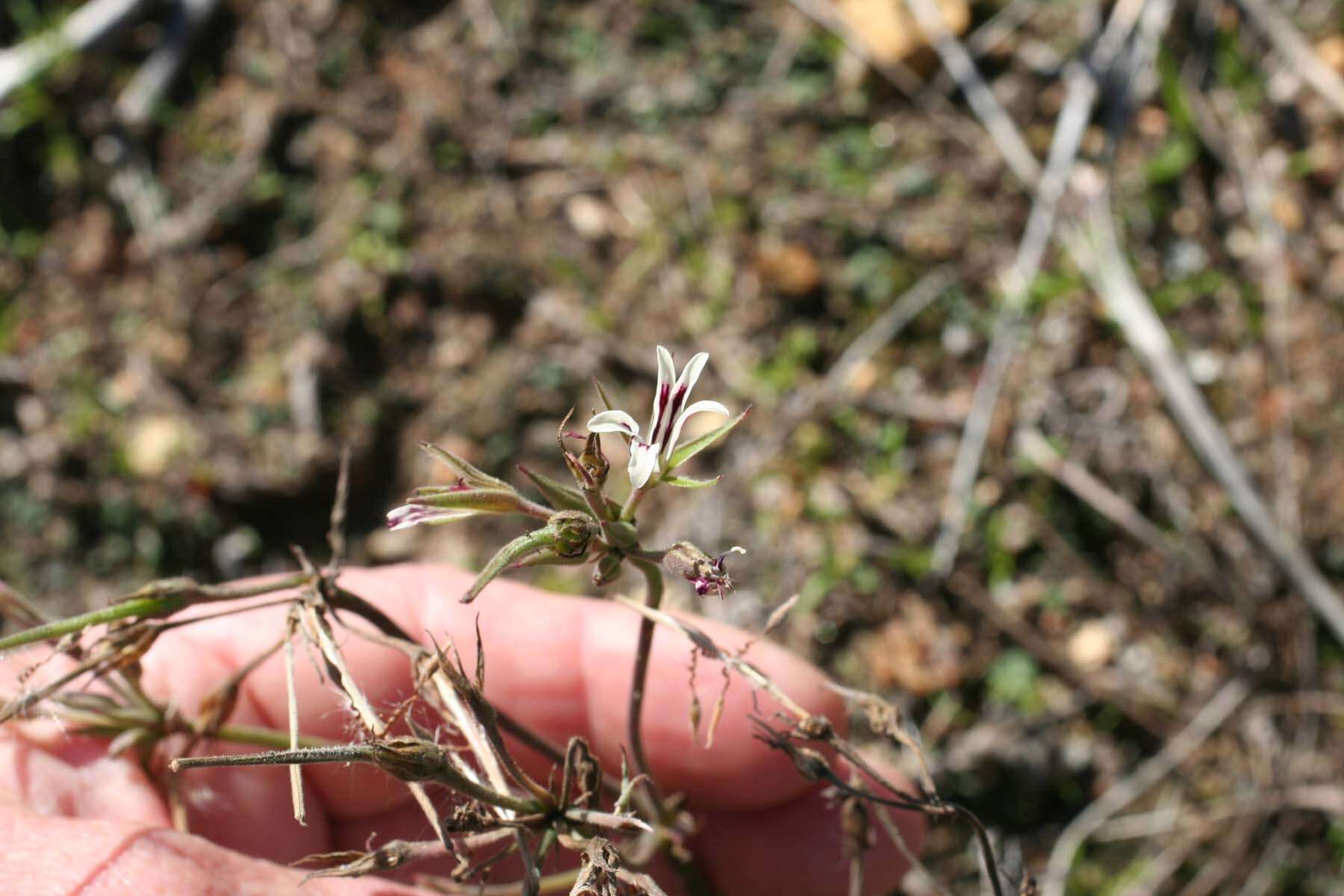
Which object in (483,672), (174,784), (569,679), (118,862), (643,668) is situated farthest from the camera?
(569,679)

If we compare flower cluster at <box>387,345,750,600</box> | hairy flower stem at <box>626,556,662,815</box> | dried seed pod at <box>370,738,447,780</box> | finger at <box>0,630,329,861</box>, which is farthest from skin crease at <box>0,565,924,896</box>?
flower cluster at <box>387,345,750,600</box>

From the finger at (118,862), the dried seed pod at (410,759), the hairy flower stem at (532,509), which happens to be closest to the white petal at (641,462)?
the hairy flower stem at (532,509)

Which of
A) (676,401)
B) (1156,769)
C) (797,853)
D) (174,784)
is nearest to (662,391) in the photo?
(676,401)

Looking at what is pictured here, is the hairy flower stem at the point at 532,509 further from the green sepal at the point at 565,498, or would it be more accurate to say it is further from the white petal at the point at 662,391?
the white petal at the point at 662,391

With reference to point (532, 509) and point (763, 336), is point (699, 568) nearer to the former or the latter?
point (532, 509)

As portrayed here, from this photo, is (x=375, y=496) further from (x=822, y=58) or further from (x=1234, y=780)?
(x=1234, y=780)

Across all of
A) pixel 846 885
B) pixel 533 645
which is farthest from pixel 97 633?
pixel 846 885

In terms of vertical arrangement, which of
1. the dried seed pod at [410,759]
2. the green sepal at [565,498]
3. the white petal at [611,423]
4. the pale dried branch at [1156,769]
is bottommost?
the pale dried branch at [1156,769]
